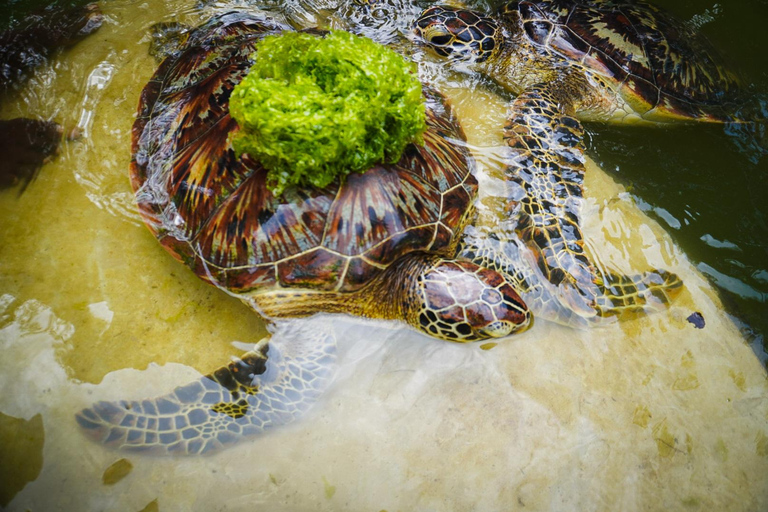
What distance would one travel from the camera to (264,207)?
2.21 metres

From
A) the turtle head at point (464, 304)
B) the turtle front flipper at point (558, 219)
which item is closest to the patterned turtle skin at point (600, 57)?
the turtle front flipper at point (558, 219)

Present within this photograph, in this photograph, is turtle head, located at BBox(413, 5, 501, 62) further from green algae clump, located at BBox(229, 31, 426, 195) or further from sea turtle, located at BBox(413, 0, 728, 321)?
green algae clump, located at BBox(229, 31, 426, 195)

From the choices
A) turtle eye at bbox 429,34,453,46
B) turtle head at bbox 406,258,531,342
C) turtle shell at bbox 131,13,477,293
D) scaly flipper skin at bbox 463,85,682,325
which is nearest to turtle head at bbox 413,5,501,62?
turtle eye at bbox 429,34,453,46

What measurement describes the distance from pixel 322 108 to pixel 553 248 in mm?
1692

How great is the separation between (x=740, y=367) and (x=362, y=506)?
2389 millimetres

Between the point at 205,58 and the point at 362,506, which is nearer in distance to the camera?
the point at 362,506

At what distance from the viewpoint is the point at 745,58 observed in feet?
13.3

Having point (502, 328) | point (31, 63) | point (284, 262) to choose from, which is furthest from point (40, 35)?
point (502, 328)

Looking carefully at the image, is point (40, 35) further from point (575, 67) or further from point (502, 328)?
point (575, 67)

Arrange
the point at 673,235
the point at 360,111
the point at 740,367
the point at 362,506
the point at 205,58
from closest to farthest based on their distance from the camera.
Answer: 1. the point at 360,111
2. the point at 362,506
3. the point at 740,367
4. the point at 205,58
5. the point at 673,235

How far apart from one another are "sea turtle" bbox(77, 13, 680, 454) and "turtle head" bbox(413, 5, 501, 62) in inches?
62.4

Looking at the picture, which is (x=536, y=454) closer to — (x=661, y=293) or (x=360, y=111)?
(x=661, y=293)

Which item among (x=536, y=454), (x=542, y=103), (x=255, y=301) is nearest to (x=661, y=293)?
(x=536, y=454)

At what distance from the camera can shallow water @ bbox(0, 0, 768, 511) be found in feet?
6.96
